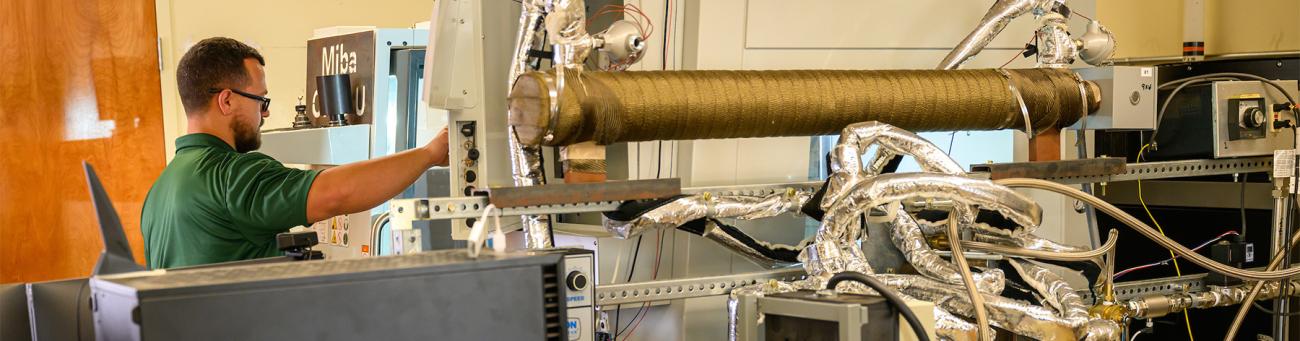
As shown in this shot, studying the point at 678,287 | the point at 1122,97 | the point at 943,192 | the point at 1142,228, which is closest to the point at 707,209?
the point at 678,287

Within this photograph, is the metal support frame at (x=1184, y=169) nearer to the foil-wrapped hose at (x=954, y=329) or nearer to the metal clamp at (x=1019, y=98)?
the metal clamp at (x=1019, y=98)

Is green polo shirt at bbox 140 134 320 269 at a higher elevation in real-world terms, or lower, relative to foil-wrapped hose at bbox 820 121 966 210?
lower

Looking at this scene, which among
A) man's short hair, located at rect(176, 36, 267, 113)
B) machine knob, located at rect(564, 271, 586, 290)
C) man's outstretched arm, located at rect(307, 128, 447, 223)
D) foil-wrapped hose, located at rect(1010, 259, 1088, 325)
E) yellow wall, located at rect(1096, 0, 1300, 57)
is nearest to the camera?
machine knob, located at rect(564, 271, 586, 290)

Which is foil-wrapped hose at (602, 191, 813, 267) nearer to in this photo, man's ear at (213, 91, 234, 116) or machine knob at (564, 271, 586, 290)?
machine knob at (564, 271, 586, 290)

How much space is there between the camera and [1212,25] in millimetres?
3461

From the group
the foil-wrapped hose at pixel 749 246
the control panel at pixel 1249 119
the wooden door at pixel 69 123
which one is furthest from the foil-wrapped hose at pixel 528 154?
the wooden door at pixel 69 123

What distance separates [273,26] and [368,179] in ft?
7.58

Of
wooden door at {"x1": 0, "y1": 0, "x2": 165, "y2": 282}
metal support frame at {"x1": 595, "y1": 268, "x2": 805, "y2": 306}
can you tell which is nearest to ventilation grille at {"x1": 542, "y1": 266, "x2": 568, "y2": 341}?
metal support frame at {"x1": 595, "y1": 268, "x2": 805, "y2": 306}

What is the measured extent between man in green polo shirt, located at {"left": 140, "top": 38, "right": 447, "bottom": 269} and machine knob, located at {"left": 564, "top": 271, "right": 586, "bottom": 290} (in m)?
0.77

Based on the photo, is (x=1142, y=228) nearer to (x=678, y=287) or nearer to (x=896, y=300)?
(x=896, y=300)

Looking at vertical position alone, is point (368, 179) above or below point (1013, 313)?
above

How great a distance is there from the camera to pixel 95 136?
435cm

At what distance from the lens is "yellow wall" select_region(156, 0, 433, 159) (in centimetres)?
457

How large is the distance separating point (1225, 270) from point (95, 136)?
12.2ft
